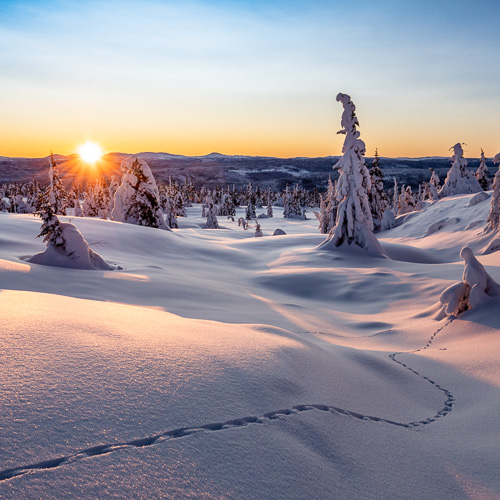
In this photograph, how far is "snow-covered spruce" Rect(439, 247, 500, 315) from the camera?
6.30 meters

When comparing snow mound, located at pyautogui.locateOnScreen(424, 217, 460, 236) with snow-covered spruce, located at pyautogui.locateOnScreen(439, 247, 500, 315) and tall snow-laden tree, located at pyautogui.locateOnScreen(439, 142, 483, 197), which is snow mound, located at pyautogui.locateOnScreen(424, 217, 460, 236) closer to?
tall snow-laden tree, located at pyautogui.locateOnScreen(439, 142, 483, 197)

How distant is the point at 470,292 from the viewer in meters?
6.32

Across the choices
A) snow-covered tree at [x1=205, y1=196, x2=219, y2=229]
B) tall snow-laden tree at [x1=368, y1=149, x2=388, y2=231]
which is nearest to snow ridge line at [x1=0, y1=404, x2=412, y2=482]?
tall snow-laden tree at [x1=368, y1=149, x2=388, y2=231]

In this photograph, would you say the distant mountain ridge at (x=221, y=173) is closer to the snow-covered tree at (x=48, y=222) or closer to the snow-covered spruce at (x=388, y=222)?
the snow-covered spruce at (x=388, y=222)

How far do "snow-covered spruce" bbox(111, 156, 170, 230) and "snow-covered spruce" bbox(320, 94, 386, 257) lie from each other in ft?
36.9

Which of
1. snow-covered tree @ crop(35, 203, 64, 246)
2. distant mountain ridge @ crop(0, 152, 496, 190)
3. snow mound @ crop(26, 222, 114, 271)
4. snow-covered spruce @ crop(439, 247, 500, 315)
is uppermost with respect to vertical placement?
distant mountain ridge @ crop(0, 152, 496, 190)

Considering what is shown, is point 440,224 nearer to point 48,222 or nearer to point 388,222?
point 388,222

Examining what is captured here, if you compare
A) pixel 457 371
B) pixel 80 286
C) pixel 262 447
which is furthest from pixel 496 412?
pixel 80 286

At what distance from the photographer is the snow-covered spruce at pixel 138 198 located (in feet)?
79.7

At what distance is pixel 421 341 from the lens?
579 centimetres

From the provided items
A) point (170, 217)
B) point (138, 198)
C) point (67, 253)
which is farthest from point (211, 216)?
point (67, 253)

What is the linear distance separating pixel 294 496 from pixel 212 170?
15567 centimetres

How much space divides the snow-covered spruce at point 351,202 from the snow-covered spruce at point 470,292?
1013 centimetres

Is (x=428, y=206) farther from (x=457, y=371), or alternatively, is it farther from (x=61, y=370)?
(x=61, y=370)
